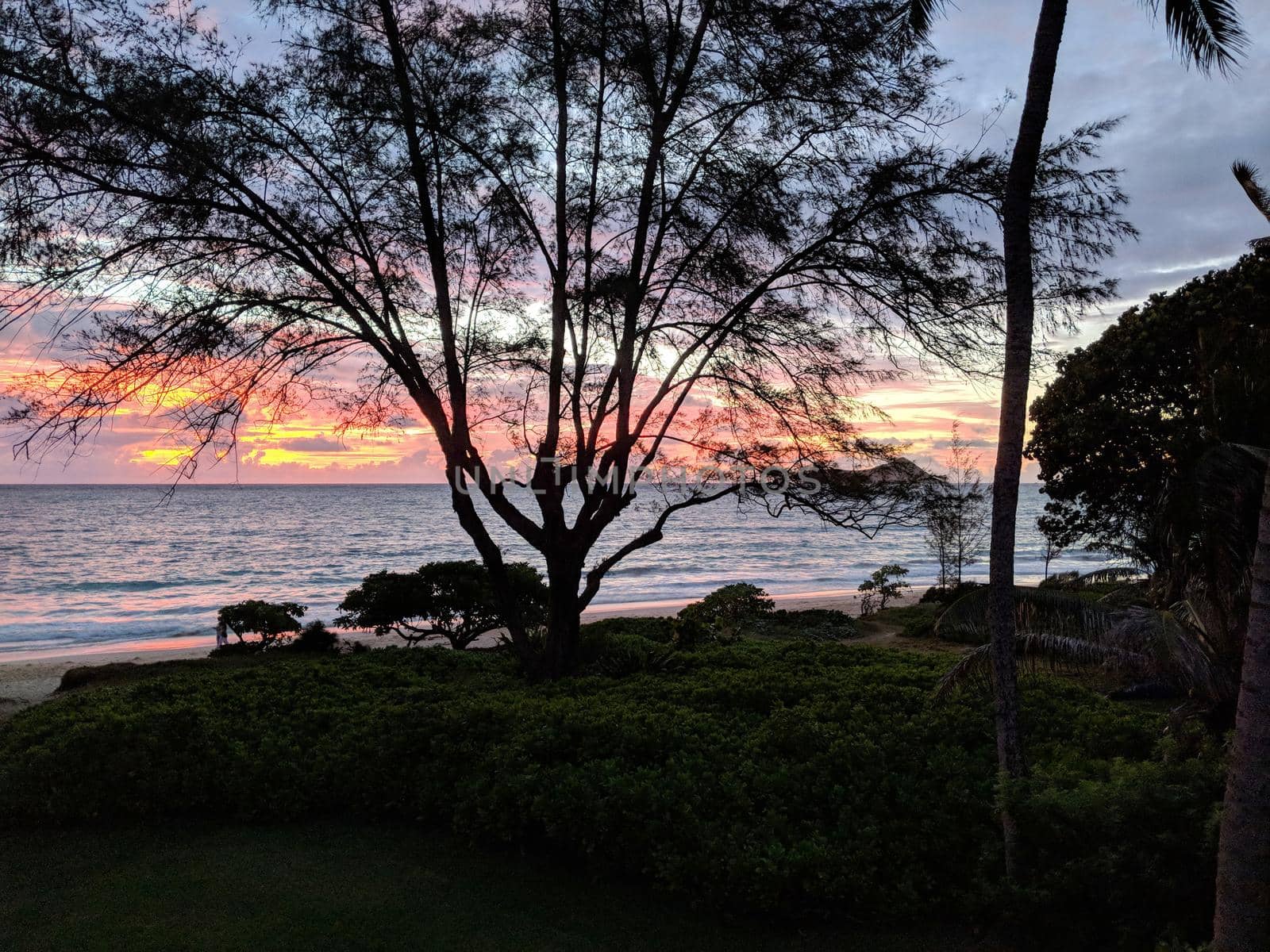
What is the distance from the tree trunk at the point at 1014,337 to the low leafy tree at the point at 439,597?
11.0 metres

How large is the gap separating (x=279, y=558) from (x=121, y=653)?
29589 mm

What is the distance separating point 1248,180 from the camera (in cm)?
587

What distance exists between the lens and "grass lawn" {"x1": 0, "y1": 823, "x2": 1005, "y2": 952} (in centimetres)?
515

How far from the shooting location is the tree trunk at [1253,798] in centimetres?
352

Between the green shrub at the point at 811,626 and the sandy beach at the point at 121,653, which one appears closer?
the sandy beach at the point at 121,653

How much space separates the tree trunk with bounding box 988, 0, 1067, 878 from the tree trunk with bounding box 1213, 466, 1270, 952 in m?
1.42

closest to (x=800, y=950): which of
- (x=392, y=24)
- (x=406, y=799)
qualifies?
(x=406, y=799)

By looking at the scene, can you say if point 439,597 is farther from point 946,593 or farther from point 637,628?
point 946,593

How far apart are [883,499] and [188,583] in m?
39.3

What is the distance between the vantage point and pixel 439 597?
15.8 meters

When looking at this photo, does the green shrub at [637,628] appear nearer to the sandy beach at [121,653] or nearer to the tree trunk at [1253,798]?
the sandy beach at [121,653]

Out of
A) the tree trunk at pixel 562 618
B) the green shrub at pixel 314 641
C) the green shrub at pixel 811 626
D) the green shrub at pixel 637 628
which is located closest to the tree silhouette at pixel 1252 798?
the tree trunk at pixel 562 618

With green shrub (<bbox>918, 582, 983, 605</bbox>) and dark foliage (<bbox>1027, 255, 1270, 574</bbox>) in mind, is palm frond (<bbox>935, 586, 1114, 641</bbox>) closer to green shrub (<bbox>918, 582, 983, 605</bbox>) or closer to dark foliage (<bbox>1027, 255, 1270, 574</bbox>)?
dark foliage (<bbox>1027, 255, 1270, 574</bbox>)

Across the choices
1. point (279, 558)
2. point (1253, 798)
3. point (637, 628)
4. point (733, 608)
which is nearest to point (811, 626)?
point (733, 608)
